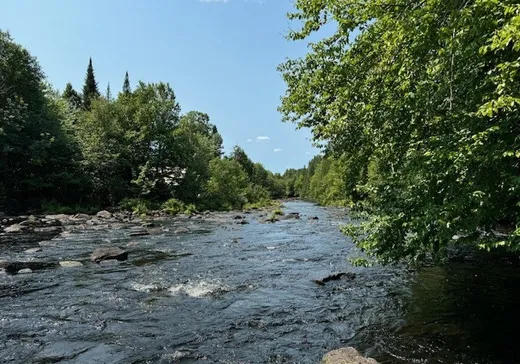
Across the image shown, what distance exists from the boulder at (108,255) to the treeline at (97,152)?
85.0 ft

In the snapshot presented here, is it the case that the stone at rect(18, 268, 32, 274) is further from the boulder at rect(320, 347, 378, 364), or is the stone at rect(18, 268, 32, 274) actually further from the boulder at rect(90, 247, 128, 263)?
the boulder at rect(320, 347, 378, 364)

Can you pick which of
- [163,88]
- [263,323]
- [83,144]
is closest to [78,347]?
[263,323]

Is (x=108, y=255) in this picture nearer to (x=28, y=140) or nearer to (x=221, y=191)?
(x=28, y=140)

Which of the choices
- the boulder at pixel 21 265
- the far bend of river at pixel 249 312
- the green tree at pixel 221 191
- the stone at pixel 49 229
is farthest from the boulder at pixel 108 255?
the green tree at pixel 221 191

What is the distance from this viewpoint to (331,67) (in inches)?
414

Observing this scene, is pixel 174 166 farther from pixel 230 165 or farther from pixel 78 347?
pixel 78 347

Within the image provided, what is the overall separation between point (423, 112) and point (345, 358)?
18.1ft

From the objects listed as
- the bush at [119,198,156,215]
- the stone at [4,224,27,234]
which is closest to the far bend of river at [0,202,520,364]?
the stone at [4,224,27,234]

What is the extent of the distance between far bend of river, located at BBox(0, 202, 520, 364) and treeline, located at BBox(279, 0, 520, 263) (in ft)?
7.04

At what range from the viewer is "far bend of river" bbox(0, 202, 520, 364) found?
8.09 m

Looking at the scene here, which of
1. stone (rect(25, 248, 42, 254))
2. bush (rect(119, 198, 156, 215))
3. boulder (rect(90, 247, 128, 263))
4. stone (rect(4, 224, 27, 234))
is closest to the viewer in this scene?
boulder (rect(90, 247, 128, 263))

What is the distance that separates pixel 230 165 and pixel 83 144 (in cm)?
3539

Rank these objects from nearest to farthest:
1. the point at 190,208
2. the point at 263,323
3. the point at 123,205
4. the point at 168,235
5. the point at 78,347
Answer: the point at 78,347, the point at 263,323, the point at 168,235, the point at 123,205, the point at 190,208

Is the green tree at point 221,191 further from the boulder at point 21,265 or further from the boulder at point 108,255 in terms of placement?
the boulder at point 21,265
